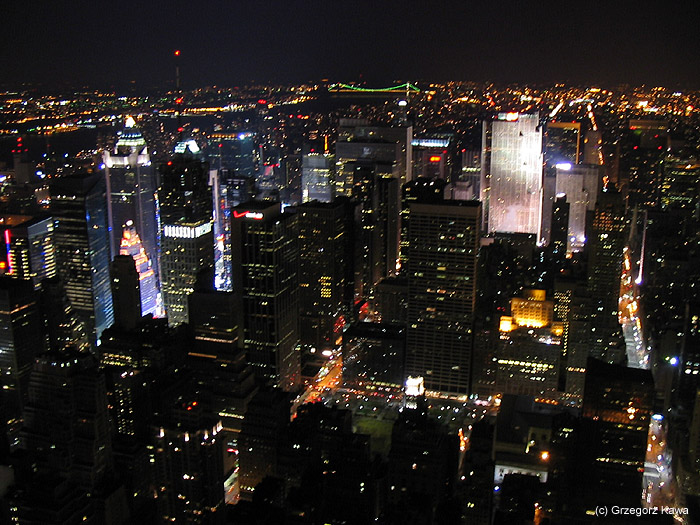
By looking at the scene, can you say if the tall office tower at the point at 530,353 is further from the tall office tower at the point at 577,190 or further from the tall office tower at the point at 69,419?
the tall office tower at the point at 69,419

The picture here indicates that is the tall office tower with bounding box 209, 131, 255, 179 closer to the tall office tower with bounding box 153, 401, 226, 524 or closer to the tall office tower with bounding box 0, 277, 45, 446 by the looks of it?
the tall office tower with bounding box 0, 277, 45, 446

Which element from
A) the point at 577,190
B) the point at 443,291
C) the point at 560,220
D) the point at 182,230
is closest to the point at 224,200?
the point at 182,230

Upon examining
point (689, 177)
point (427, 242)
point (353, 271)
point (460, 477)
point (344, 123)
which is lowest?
point (460, 477)

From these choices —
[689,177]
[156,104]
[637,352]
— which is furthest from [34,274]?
[689,177]

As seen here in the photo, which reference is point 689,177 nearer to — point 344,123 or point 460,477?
point 344,123

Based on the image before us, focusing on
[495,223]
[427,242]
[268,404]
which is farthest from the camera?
[495,223]

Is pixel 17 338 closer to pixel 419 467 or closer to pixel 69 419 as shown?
pixel 69 419
